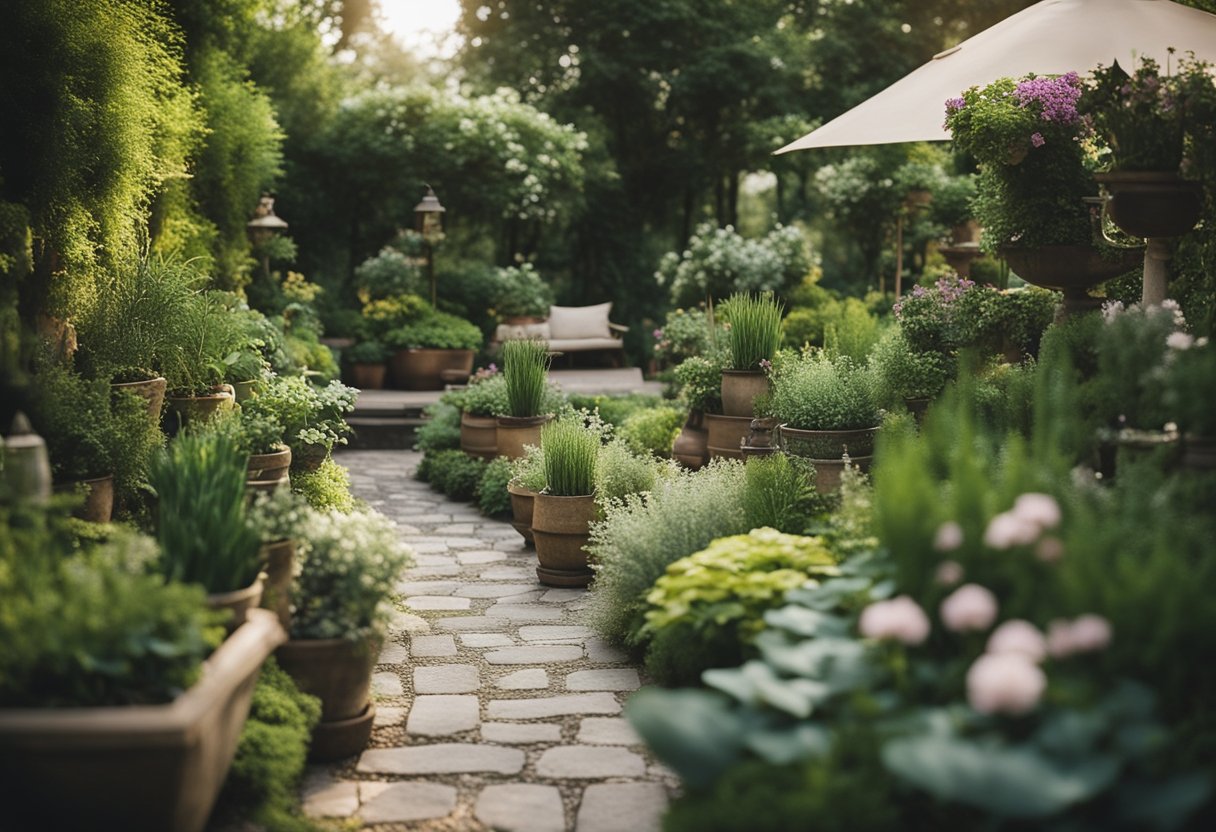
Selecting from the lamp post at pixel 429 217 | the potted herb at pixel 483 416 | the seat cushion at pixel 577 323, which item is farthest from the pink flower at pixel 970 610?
the seat cushion at pixel 577 323

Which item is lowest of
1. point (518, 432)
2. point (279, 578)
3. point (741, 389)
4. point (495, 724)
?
point (495, 724)

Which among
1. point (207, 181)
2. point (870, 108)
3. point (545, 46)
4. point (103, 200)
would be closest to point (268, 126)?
point (207, 181)

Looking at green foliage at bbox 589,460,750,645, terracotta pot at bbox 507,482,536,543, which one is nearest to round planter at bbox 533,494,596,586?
terracotta pot at bbox 507,482,536,543

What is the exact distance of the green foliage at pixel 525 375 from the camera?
300 inches

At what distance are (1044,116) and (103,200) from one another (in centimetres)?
460

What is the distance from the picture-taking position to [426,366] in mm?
13562

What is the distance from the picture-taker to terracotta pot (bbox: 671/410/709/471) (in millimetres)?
7344

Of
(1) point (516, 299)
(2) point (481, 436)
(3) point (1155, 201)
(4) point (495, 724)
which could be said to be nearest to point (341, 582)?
(4) point (495, 724)

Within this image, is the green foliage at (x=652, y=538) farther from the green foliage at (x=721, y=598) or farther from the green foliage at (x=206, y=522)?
the green foliage at (x=206, y=522)

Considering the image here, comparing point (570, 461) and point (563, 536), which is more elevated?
point (570, 461)

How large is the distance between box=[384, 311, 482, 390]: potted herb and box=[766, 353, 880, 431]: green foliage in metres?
8.02

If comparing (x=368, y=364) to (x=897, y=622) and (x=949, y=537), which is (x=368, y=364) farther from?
(x=897, y=622)

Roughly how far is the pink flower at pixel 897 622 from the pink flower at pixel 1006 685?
0.59ft

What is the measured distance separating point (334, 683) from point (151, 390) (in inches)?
77.0
